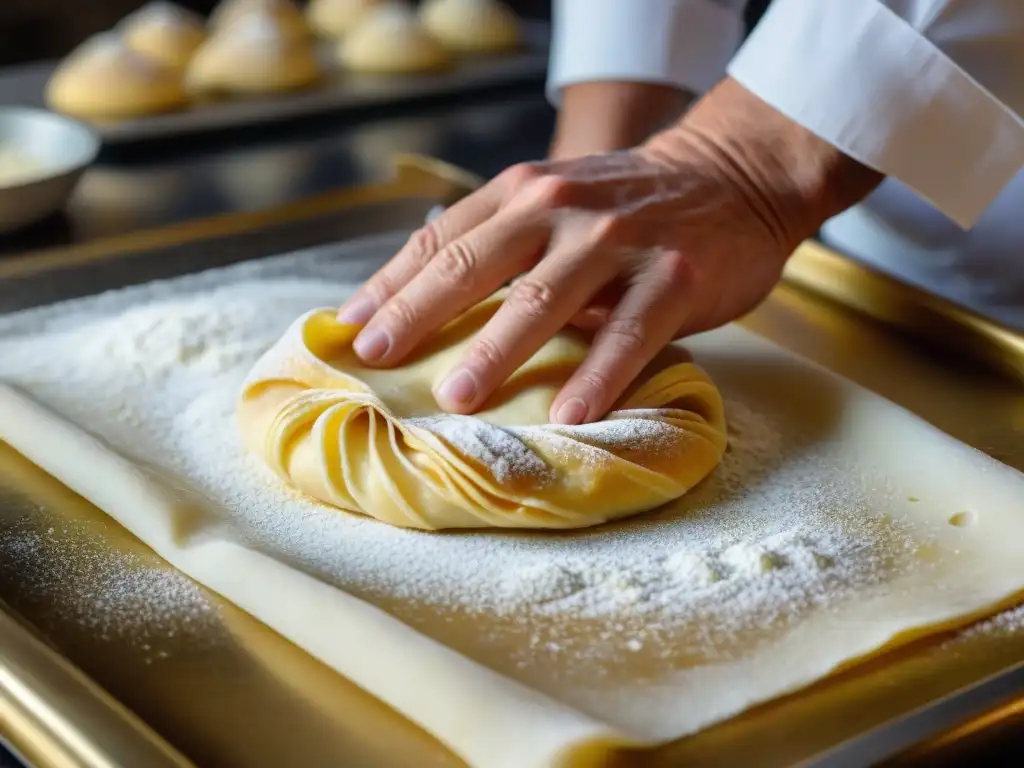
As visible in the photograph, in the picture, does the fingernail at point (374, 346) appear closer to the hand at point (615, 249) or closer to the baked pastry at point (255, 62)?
the hand at point (615, 249)

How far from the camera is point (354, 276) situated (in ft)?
4.67

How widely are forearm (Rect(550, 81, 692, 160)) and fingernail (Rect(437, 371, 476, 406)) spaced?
56 centimetres

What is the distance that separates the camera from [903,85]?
117 centimetres

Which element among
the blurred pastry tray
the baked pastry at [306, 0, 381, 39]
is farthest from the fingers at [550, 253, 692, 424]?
the baked pastry at [306, 0, 381, 39]

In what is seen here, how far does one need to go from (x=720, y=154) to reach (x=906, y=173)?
19 centimetres

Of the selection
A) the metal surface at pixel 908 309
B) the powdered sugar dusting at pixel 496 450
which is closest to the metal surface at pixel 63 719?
the powdered sugar dusting at pixel 496 450

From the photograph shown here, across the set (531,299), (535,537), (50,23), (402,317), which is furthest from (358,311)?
(50,23)

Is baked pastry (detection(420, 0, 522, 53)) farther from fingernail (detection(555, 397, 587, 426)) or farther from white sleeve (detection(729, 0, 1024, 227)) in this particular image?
fingernail (detection(555, 397, 587, 426))

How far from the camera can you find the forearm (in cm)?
149

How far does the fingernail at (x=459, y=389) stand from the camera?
988 millimetres

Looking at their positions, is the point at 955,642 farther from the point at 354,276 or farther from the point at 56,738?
the point at 354,276

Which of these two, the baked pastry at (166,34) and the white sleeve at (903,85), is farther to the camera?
the baked pastry at (166,34)

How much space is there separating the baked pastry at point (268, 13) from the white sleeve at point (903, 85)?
1343 mm

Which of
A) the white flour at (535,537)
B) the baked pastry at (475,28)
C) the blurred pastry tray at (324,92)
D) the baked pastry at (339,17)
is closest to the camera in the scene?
the white flour at (535,537)
